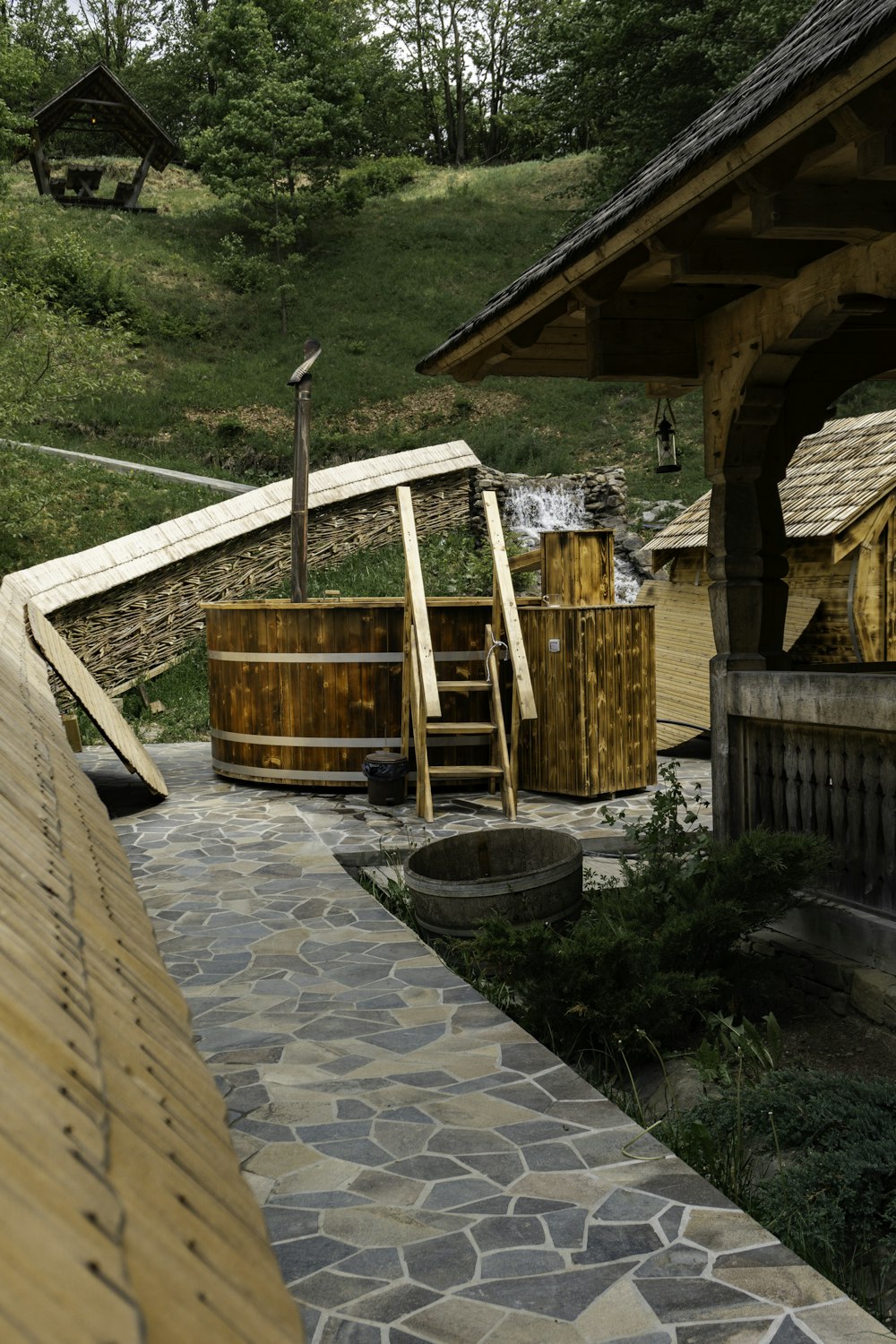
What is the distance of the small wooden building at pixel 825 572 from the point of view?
10.2 m

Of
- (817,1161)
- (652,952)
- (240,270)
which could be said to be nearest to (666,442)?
(652,952)

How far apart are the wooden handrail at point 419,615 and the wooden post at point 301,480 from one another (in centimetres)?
122

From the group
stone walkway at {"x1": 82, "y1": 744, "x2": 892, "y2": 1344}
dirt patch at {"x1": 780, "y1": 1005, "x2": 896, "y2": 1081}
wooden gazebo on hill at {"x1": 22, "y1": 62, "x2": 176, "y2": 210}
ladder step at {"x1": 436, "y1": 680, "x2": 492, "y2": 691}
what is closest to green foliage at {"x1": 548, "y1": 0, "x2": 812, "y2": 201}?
wooden gazebo on hill at {"x1": 22, "y1": 62, "x2": 176, "y2": 210}

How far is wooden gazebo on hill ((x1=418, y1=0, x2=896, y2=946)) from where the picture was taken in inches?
142

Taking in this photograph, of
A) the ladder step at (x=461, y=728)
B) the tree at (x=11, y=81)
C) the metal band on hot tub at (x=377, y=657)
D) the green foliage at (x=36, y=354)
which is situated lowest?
the ladder step at (x=461, y=728)

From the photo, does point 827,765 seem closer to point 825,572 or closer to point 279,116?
point 825,572

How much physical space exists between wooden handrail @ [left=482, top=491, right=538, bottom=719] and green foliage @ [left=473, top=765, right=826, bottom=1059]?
3412mm

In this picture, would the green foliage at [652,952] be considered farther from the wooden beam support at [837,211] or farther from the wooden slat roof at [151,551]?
the wooden slat roof at [151,551]

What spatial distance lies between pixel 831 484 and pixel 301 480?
5.00 metres

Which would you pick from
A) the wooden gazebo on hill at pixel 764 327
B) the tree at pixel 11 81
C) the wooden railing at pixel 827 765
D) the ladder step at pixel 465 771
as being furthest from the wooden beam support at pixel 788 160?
the tree at pixel 11 81

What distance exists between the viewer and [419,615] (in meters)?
9.02

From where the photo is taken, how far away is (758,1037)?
443 centimetres

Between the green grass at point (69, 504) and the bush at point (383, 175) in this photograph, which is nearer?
the green grass at point (69, 504)

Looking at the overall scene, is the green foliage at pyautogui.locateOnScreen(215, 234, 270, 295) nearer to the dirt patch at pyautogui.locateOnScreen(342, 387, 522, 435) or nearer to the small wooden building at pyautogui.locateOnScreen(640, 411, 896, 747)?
the dirt patch at pyautogui.locateOnScreen(342, 387, 522, 435)
